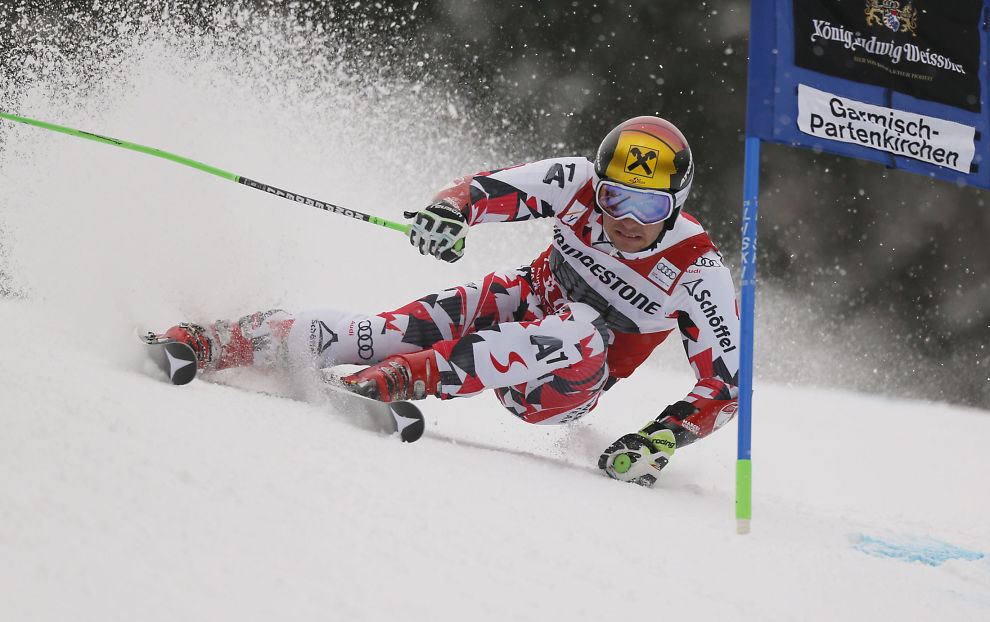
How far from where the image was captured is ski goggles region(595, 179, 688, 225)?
352 centimetres

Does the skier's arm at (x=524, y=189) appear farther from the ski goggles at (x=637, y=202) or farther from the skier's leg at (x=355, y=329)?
the skier's leg at (x=355, y=329)

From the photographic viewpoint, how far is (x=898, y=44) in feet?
11.9

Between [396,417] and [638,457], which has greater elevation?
[396,417]

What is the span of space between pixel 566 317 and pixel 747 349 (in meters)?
0.71

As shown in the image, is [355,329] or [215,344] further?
[355,329]

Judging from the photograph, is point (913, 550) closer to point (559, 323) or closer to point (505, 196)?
point (559, 323)

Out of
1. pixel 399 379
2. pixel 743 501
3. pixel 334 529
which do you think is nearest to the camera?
pixel 334 529

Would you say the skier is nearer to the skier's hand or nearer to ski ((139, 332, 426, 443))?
the skier's hand

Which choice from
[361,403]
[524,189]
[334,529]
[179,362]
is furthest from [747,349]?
[179,362]

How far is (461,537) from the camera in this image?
2.07 metres

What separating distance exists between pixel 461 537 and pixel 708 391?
6.83 ft

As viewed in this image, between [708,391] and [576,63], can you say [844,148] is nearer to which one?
[708,391]

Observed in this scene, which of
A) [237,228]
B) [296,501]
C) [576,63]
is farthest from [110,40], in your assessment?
[296,501]

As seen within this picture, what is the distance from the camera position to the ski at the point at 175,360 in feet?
9.80
